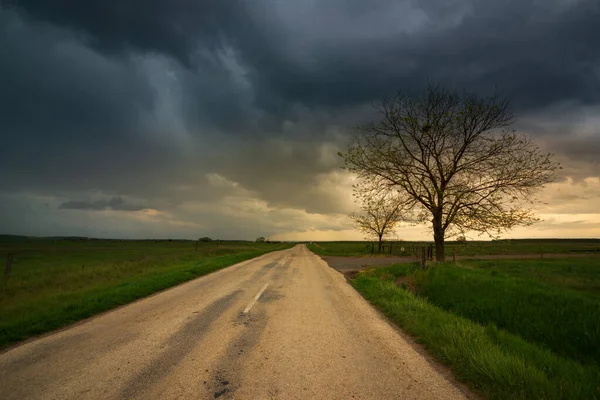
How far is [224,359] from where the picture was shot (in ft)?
15.4

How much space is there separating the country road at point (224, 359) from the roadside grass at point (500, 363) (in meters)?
0.43

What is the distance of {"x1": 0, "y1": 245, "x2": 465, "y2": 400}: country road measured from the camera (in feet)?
12.4

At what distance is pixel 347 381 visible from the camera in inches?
159

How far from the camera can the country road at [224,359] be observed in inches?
148

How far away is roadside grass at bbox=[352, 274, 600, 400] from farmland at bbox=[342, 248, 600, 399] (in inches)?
0.5

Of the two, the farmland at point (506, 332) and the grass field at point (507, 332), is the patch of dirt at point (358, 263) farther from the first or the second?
the farmland at point (506, 332)

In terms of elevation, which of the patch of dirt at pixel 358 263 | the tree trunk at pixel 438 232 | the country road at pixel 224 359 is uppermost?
the tree trunk at pixel 438 232

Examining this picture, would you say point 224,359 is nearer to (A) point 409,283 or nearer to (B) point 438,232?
(A) point 409,283

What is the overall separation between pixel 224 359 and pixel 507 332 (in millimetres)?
6277

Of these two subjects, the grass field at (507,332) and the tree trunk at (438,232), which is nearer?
the grass field at (507,332)

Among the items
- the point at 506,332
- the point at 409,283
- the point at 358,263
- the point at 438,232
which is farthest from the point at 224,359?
the point at 358,263

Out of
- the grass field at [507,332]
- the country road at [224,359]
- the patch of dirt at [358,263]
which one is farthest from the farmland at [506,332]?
the patch of dirt at [358,263]

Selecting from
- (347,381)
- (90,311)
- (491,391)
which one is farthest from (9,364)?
(491,391)

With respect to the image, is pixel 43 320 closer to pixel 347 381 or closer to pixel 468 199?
pixel 347 381
